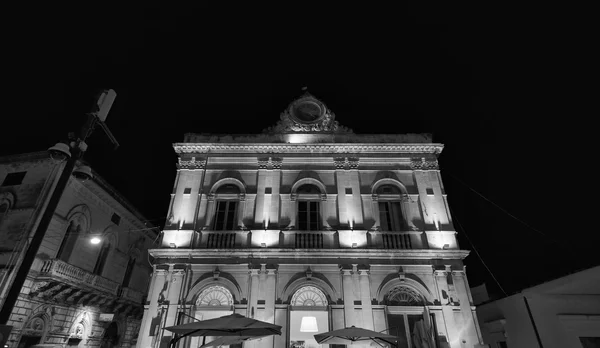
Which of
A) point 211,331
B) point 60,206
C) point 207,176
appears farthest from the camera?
point 60,206

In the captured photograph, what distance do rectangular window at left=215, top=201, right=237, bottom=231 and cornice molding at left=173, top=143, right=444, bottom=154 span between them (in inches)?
113

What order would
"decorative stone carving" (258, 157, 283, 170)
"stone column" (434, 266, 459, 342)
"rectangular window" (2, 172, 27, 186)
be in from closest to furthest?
"stone column" (434, 266, 459, 342) → "decorative stone carving" (258, 157, 283, 170) → "rectangular window" (2, 172, 27, 186)

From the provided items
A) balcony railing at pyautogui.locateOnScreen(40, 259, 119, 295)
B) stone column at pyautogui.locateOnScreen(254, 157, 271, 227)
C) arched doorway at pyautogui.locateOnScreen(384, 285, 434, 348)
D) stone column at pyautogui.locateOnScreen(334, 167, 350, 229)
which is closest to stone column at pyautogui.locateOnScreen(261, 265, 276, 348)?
stone column at pyautogui.locateOnScreen(254, 157, 271, 227)

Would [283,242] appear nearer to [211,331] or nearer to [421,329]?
[211,331]

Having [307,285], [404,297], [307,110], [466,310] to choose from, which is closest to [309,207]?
[307,285]

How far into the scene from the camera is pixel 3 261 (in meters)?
14.5

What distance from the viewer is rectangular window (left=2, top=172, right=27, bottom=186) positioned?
1677cm

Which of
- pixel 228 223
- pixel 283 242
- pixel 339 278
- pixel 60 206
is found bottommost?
pixel 339 278

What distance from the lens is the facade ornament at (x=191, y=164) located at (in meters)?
15.8

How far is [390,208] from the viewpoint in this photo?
15.2m

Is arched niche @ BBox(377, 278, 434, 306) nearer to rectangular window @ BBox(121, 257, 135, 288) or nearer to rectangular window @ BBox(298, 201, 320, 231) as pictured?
rectangular window @ BBox(298, 201, 320, 231)

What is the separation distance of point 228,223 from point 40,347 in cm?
772

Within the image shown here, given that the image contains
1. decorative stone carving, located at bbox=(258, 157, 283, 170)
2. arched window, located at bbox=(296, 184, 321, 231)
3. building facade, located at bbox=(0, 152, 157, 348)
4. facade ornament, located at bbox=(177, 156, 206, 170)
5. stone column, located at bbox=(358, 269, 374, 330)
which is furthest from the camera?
decorative stone carving, located at bbox=(258, 157, 283, 170)

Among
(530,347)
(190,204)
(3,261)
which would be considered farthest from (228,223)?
(530,347)
